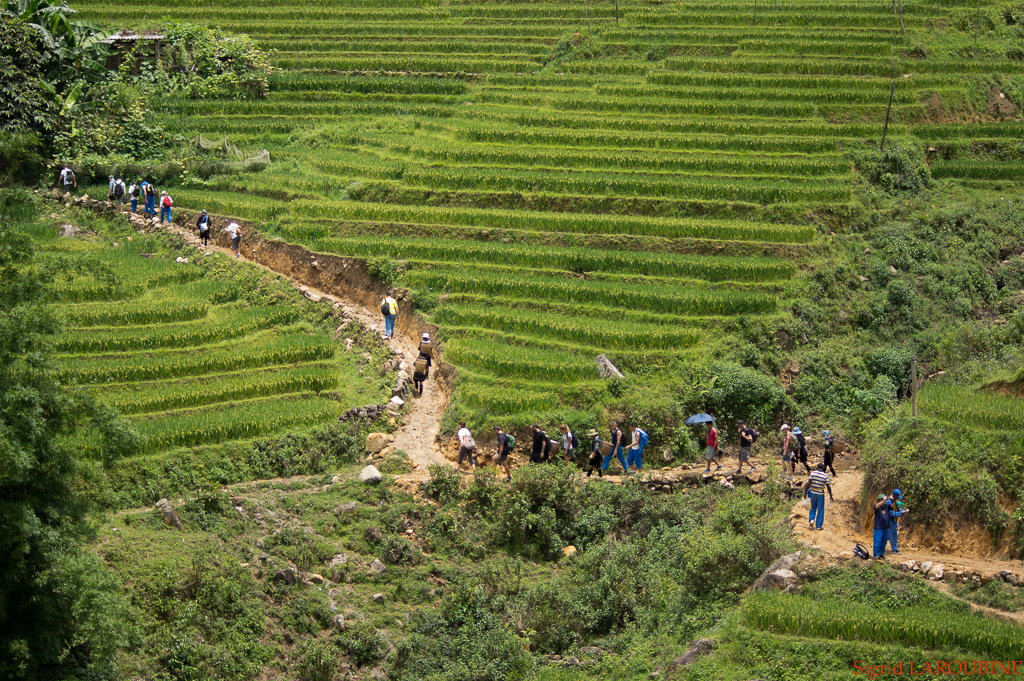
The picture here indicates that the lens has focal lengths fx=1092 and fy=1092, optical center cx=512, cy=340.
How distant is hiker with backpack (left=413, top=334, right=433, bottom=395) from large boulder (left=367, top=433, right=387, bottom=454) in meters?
2.17

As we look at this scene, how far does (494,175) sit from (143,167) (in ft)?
37.8

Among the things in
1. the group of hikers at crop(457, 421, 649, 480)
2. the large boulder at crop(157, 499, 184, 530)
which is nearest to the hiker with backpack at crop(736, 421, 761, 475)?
the group of hikers at crop(457, 421, 649, 480)

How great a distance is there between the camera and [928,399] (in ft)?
66.5

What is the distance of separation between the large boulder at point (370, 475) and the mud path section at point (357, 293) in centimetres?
120

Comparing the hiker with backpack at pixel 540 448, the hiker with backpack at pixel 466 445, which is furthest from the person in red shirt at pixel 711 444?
the hiker with backpack at pixel 466 445

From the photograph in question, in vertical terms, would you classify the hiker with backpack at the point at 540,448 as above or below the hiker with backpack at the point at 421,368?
below

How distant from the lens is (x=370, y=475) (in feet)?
71.3

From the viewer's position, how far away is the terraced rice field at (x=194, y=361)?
22328 millimetres

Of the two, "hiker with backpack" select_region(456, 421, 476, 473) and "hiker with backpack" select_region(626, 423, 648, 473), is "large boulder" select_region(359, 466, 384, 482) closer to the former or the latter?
"hiker with backpack" select_region(456, 421, 476, 473)

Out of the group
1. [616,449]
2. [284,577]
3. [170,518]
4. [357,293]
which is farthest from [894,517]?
[357,293]

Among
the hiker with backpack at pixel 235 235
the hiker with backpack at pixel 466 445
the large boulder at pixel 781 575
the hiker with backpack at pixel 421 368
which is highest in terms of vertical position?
the hiker with backpack at pixel 235 235

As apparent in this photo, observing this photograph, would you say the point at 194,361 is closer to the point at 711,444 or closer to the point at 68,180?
the point at 711,444

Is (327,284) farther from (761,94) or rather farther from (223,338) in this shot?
(761,94)

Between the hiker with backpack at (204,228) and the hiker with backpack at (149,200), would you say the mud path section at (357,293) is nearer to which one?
the hiker with backpack at (204,228)
